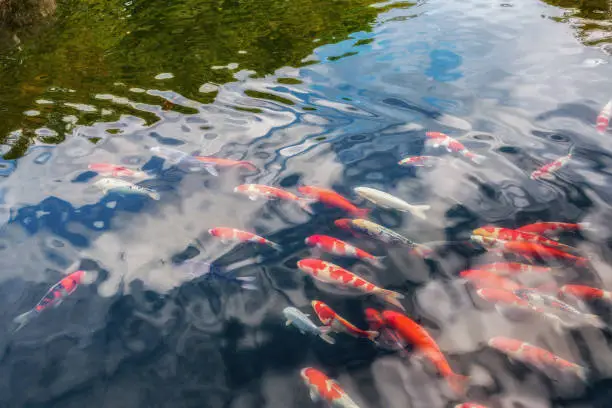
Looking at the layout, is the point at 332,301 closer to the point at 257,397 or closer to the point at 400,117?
the point at 257,397

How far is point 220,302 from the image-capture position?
163 inches

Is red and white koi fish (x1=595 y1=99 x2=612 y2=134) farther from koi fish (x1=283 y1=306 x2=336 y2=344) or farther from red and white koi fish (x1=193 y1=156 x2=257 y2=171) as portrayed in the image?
koi fish (x1=283 y1=306 x2=336 y2=344)

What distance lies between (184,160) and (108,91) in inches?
147

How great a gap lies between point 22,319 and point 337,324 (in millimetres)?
2890

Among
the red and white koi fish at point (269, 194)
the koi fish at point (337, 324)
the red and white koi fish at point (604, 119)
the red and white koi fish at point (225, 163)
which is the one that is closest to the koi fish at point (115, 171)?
the red and white koi fish at point (225, 163)

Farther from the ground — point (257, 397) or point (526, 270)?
point (526, 270)

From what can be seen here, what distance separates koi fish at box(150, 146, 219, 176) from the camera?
19.3ft

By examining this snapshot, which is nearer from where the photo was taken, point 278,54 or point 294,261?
point 294,261

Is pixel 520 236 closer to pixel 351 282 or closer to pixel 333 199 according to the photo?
pixel 351 282

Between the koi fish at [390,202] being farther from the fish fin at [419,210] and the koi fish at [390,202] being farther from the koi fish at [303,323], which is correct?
the koi fish at [303,323]

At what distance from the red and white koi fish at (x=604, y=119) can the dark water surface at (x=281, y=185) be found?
11 cm

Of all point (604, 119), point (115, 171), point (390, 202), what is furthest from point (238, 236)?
point (604, 119)

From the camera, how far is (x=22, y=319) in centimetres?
406

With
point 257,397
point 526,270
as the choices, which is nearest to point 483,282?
point 526,270
